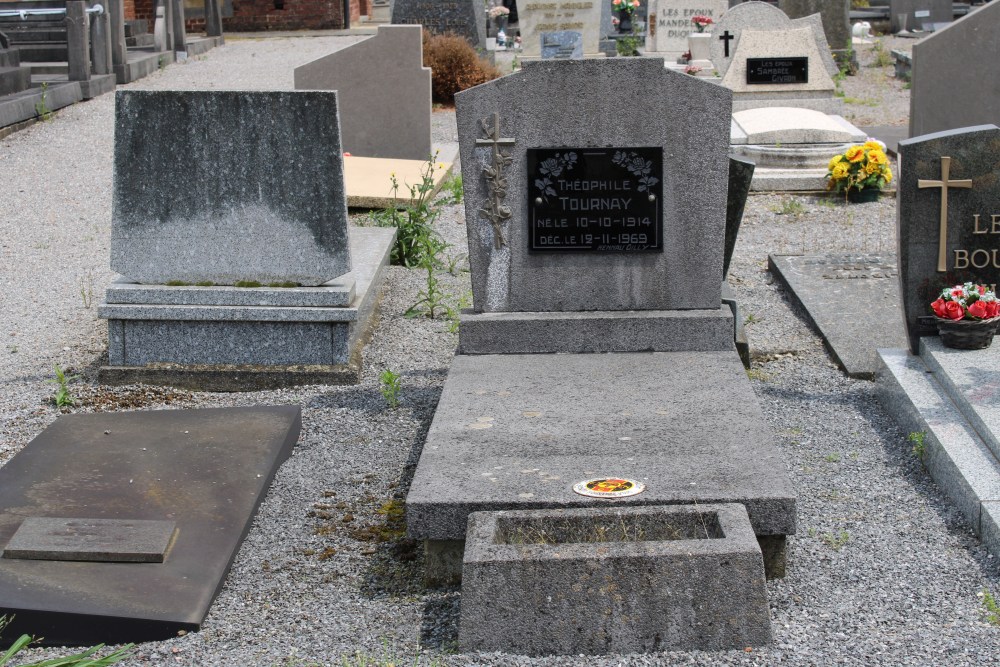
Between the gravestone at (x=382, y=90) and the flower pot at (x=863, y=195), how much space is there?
3.68 m

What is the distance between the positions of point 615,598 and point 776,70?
10025mm

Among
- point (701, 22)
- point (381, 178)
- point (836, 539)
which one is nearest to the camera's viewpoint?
point (836, 539)

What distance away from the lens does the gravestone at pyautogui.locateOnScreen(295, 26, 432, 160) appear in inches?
399

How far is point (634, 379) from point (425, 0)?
46.7ft

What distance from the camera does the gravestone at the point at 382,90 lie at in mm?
10125

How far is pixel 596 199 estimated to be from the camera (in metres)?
5.00

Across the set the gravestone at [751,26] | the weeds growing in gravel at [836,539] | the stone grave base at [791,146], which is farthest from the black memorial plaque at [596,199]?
the gravestone at [751,26]

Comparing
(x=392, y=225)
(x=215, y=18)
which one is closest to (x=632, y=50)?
(x=215, y=18)

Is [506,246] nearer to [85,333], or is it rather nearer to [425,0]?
[85,333]

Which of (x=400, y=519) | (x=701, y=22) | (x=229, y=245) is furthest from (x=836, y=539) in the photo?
(x=701, y=22)

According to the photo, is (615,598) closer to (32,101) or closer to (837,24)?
(32,101)

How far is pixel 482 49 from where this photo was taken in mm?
17422

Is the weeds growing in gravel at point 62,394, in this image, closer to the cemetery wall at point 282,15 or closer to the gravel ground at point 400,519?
the gravel ground at point 400,519

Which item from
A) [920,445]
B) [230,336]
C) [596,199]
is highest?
[596,199]
